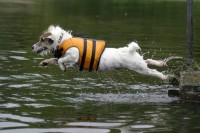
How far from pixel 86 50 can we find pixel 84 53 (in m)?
0.09

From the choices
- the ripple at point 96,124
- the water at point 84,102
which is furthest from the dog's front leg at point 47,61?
the ripple at point 96,124

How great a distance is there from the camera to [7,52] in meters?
20.8

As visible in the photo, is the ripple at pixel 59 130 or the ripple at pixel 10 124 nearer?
the ripple at pixel 59 130

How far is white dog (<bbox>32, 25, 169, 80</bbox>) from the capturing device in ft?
41.6

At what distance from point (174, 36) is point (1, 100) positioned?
18.2m

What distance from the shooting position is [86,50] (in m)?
12.7

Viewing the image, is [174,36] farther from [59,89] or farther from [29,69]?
[59,89]

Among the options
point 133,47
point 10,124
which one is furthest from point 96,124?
point 133,47

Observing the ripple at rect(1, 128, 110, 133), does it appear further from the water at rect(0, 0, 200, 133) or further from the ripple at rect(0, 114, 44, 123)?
the ripple at rect(0, 114, 44, 123)

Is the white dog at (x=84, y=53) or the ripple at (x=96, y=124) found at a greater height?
the white dog at (x=84, y=53)

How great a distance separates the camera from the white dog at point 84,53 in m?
12.7

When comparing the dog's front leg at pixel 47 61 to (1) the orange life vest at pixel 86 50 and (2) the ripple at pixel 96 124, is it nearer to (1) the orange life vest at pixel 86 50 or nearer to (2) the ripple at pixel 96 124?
(1) the orange life vest at pixel 86 50

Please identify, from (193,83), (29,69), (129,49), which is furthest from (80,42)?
(29,69)

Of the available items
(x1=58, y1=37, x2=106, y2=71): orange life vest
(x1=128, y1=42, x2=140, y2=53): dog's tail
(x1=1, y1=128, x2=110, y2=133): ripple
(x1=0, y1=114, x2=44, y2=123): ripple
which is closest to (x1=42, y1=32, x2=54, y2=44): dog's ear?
(x1=58, y1=37, x2=106, y2=71): orange life vest
